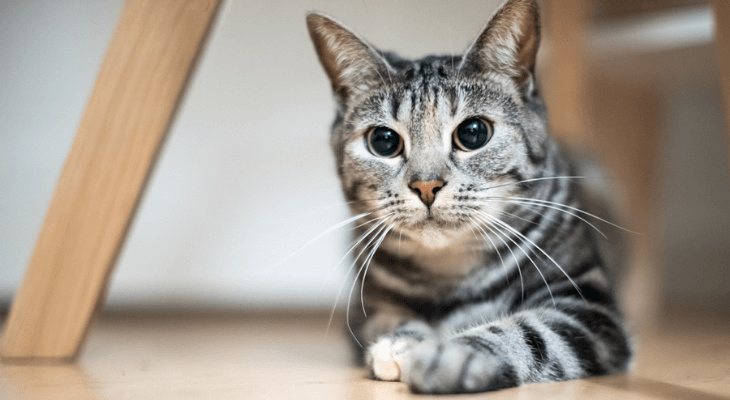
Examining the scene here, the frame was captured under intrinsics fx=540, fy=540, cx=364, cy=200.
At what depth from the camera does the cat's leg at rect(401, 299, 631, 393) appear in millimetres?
603

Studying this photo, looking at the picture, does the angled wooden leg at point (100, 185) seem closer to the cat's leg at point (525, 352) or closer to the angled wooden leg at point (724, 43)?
the cat's leg at point (525, 352)

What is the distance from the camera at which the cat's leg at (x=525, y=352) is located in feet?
1.98

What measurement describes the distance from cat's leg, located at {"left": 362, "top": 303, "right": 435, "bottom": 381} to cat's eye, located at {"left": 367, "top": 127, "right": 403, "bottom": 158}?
10.2 inches

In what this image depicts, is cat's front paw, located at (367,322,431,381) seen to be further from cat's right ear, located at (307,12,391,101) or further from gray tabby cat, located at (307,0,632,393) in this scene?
cat's right ear, located at (307,12,391,101)

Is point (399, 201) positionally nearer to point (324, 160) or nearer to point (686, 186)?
point (324, 160)

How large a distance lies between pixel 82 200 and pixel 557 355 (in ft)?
2.50

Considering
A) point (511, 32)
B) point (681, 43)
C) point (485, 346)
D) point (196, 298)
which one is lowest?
point (196, 298)

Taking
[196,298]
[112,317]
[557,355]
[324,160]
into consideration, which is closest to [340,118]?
[557,355]

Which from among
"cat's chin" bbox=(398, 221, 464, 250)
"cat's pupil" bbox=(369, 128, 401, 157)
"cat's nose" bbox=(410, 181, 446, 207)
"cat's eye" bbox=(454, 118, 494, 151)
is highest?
"cat's eye" bbox=(454, 118, 494, 151)

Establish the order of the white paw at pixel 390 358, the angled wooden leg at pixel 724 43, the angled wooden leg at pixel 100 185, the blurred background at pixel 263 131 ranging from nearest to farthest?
the angled wooden leg at pixel 724 43 < the white paw at pixel 390 358 < the angled wooden leg at pixel 100 185 < the blurred background at pixel 263 131

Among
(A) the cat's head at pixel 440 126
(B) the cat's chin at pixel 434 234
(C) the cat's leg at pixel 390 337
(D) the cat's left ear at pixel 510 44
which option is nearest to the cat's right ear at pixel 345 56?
(A) the cat's head at pixel 440 126

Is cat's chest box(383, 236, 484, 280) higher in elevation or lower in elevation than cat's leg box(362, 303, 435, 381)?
higher

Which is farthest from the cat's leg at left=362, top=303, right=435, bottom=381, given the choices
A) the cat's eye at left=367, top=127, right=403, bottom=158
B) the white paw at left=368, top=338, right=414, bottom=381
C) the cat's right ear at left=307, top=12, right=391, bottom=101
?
the cat's right ear at left=307, top=12, right=391, bottom=101

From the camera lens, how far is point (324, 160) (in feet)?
5.46
